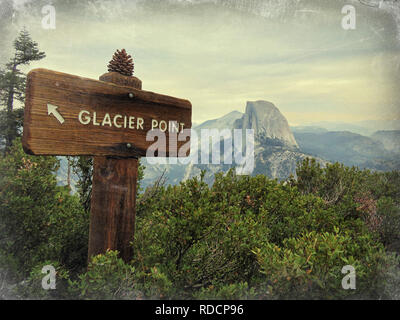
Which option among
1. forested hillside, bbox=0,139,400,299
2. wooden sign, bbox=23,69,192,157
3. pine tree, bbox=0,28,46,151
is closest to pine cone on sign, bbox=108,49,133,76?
wooden sign, bbox=23,69,192,157

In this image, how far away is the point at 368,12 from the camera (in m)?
3.20

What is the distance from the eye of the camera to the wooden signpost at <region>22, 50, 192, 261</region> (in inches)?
67.7

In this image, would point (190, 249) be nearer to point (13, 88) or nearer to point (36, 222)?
point (36, 222)

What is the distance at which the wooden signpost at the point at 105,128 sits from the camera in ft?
5.65

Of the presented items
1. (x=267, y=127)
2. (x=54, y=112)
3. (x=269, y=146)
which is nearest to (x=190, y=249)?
(x=54, y=112)

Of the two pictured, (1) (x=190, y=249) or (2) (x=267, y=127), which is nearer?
(1) (x=190, y=249)

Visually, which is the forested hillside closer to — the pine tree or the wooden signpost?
the wooden signpost

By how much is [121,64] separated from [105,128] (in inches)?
23.6

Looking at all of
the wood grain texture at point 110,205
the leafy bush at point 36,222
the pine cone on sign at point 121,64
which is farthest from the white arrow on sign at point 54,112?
the leafy bush at point 36,222

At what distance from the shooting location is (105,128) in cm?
199

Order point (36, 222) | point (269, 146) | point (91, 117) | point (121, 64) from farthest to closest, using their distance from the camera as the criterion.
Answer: point (269, 146), point (36, 222), point (121, 64), point (91, 117)

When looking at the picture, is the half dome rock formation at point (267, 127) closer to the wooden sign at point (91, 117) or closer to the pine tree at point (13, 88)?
the pine tree at point (13, 88)
